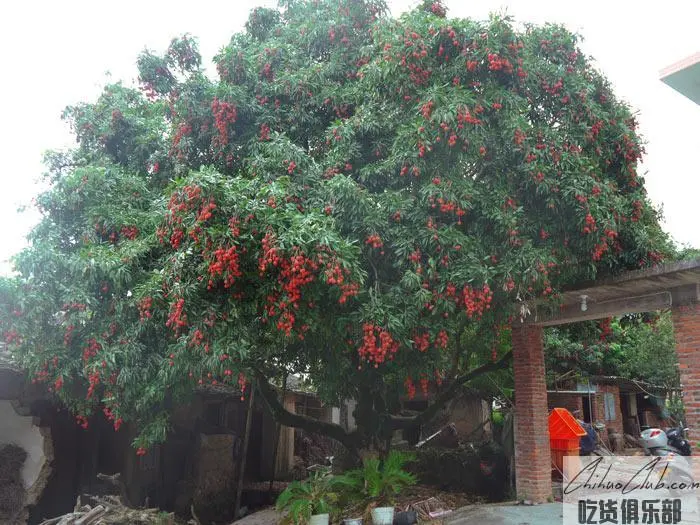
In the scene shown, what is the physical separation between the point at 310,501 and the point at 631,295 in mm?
5377

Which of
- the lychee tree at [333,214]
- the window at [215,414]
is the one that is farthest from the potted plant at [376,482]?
the window at [215,414]

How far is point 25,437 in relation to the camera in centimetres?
918

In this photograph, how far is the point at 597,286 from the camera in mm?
8219

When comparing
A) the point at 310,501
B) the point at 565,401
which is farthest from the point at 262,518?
the point at 565,401

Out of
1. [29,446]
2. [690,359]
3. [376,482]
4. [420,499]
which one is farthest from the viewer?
[420,499]

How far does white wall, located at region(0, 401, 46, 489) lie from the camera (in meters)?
9.01

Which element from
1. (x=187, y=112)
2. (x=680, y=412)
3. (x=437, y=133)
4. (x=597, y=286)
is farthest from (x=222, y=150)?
(x=680, y=412)

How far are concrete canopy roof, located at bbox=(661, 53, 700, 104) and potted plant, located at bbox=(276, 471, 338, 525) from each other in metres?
7.19

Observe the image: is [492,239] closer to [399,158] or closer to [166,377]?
[399,158]

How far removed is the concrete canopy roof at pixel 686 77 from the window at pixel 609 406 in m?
15.4

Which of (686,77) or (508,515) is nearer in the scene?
(686,77)

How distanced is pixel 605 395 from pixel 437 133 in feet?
58.8

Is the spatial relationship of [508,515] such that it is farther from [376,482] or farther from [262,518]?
[262,518]

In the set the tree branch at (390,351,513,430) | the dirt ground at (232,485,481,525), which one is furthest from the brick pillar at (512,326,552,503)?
the dirt ground at (232,485,481,525)
